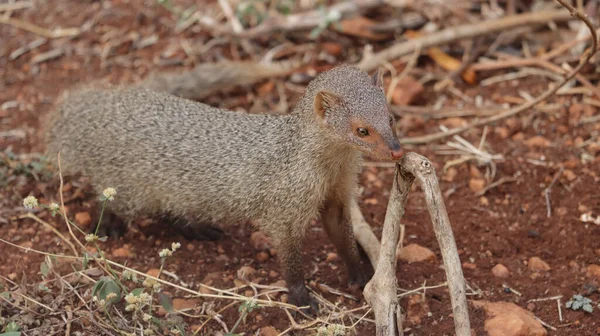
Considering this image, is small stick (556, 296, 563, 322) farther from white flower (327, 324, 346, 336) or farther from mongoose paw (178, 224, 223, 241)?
mongoose paw (178, 224, 223, 241)

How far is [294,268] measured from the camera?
9.41 feet

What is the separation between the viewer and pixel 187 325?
2727mm

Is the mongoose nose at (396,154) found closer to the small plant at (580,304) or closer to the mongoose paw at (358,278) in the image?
the mongoose paw at (358,278)

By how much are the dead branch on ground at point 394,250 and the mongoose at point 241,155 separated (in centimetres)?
15

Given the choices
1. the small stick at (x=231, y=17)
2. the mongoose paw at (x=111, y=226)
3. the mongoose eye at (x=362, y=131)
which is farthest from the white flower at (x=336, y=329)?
the small stick at (x=231, y=17)

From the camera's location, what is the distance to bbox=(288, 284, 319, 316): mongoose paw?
288 centimetres

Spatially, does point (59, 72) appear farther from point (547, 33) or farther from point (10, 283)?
point (547, 33)

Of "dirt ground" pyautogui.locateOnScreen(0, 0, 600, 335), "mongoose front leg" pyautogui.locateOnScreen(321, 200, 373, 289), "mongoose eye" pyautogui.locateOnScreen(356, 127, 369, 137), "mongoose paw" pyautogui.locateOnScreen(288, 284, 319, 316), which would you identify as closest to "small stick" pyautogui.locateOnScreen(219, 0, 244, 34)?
"dirt ground" pyautogui.locateOnScreen(0, 0, 600, 335)

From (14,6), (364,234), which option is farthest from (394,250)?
(14,6)

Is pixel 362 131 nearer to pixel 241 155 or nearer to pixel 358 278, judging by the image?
pixel 241 155

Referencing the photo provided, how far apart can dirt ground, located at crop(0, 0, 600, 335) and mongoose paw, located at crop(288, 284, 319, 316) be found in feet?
0.36

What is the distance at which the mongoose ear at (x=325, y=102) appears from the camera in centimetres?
255

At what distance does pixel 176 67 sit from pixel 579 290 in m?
2.97

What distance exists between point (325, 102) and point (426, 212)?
3.72ft
